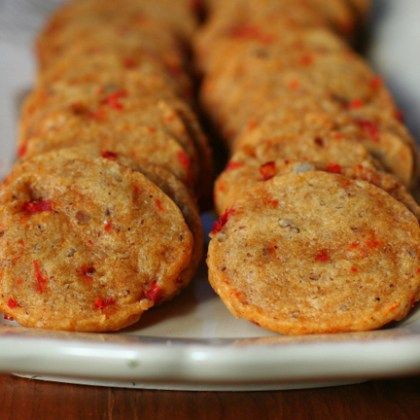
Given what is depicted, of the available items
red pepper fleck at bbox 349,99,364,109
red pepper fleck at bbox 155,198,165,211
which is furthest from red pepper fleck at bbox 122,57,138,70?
red pepper fleck at bbox 155,198,165,211

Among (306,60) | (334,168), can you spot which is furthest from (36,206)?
(306,60)

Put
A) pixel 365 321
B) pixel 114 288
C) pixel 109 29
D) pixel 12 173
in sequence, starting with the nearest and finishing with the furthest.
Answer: pixel 365 321 → pixel 114 288 → pixel 12 173 → pixel 109 29

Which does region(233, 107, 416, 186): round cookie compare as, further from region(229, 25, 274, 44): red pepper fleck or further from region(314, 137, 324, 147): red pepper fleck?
region(229, 25, 274, 44): red pepper fleck

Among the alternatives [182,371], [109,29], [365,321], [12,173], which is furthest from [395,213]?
[109,29]

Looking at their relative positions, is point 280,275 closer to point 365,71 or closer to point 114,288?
point 114,288

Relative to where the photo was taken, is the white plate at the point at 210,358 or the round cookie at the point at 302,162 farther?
the round cookie at the point at 302,162

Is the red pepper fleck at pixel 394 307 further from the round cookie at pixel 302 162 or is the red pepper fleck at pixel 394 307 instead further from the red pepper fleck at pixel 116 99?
the red pepper fleck at pixel 116 99

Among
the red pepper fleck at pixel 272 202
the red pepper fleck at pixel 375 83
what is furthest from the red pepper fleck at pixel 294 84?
the red pepper fleck at pixel 272 202
